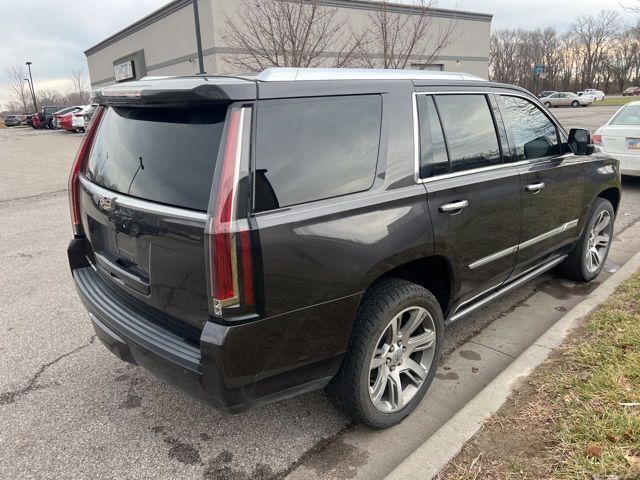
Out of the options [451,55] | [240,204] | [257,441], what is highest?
[451,55]

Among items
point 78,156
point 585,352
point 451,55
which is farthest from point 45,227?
point 451,55

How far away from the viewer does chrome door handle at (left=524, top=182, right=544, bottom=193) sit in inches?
137

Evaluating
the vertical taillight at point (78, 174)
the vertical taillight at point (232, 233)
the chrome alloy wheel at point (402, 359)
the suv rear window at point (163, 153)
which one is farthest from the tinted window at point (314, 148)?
the vertical taillight at point (78, 174)

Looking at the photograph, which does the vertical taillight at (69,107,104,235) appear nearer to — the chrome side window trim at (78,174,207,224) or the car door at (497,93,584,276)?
the chrome side window trim at (78,174,207,224)

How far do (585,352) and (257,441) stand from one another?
211 centimetres

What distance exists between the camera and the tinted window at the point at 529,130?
3.56 meters

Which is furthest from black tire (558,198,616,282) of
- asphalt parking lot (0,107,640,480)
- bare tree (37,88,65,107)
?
bare tree (37,88,65,107)

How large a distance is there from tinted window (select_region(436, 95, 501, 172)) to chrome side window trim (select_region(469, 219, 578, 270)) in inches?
23.5

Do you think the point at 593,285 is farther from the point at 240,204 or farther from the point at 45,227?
the point at 45,227

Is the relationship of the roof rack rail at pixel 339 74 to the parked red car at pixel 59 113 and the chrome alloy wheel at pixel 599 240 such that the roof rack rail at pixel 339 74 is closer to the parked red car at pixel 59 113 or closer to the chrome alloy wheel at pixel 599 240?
the chrome alloy wheel at pixel 599 240

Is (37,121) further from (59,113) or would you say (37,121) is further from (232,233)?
(232,233)

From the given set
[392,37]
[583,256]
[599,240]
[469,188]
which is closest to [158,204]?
[469,188]

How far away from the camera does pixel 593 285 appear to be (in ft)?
15.5

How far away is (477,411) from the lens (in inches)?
107
